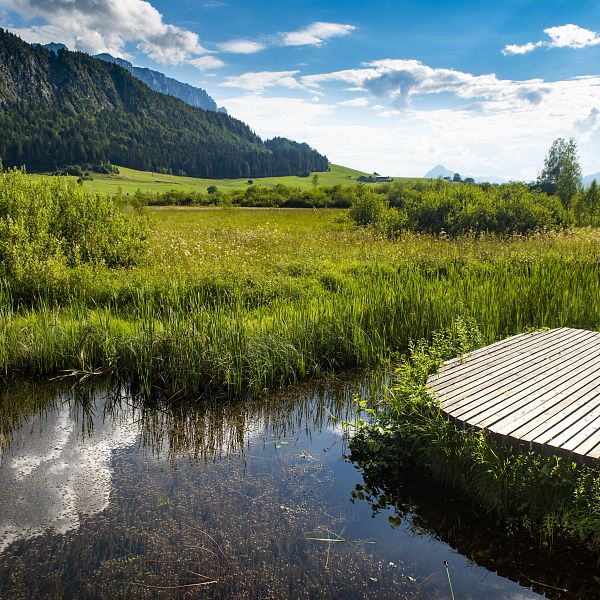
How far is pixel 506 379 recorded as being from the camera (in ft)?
22.0

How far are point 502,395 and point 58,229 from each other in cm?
Answer: 1365

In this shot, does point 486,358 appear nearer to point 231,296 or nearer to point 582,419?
point 582,419

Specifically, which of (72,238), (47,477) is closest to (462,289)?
(47,477)

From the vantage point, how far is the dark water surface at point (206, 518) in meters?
4.35

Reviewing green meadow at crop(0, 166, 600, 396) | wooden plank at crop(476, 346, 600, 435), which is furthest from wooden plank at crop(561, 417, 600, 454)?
green meadow at crop(0, 166, 600, 396)

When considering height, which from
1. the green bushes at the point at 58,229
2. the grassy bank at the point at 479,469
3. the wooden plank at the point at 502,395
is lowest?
A: the grassy bank at the point at 479,469

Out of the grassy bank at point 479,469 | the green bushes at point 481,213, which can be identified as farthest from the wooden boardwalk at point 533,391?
the green bushes at point 481,213

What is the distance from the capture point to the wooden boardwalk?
5133 millimetres

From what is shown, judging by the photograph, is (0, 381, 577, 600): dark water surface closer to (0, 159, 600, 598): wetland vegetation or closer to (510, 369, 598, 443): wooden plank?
(0, 159, 600, 598): wetland vegetation

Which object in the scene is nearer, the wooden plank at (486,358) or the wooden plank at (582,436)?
the wooden plank at (582,436)

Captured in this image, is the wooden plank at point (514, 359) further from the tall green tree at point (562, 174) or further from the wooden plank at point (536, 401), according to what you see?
the tall green tree at point (562, 174)

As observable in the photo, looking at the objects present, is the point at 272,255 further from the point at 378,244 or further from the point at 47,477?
the point at 47,477

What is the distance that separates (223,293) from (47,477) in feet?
24.2

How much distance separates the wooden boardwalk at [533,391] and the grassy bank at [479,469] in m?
0.17
